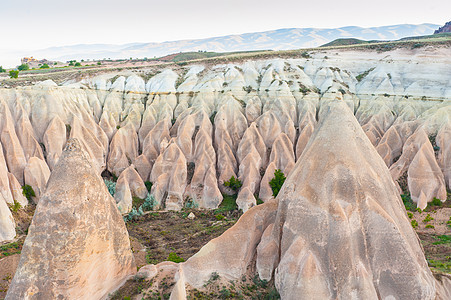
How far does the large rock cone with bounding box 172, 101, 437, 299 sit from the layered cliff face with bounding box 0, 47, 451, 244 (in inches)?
600

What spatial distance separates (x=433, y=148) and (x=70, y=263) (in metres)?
35.0

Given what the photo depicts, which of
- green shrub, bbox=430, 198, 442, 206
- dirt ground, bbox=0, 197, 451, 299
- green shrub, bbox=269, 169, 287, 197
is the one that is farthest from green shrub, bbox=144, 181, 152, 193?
green shrub, bbox=430, 198, 442, 206

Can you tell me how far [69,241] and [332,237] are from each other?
413 inches

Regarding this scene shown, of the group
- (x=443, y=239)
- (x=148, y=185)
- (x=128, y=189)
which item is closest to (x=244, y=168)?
(x=148, y=185)

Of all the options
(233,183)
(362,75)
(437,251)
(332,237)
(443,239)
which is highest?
(362,75)

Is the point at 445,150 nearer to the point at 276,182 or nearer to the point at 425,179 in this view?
the point at 425,179

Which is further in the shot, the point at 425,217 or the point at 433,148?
the point at 433,148

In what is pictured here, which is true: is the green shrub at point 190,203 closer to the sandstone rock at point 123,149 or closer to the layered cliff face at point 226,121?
the layered cliff face at point 226,121

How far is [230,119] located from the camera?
1571 inches

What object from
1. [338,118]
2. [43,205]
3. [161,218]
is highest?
[338,118]

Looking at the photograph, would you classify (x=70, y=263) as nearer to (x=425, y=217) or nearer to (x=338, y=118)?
(x=338, y=118)

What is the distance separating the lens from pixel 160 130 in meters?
39.0

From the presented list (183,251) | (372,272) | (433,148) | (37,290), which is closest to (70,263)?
(37,290)

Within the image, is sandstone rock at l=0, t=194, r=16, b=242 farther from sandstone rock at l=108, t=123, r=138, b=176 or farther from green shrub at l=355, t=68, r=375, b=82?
green shrub at l=355, t=68, r=375, b=82
